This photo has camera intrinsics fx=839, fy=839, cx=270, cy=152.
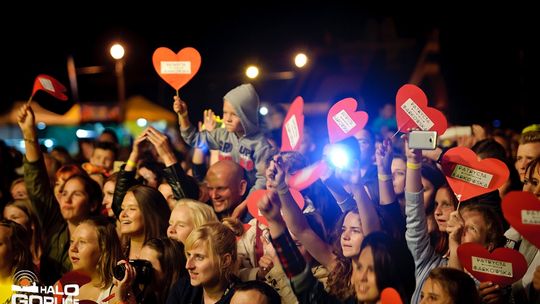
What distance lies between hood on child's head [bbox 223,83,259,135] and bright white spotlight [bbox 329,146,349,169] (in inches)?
46.5

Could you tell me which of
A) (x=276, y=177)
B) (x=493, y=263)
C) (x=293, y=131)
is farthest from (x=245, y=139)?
(x=493, y=263)

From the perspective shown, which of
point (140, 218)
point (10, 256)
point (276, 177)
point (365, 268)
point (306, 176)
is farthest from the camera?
point (10, 256)

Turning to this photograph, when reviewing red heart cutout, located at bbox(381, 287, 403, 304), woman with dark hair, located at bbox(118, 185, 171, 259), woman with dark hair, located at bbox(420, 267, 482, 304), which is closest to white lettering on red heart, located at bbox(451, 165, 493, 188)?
woman with dark hair, located at bbox(420, 267, 482, 304)

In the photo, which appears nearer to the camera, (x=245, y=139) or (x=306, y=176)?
(x=306, y=176)

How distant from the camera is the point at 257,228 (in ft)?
16.0

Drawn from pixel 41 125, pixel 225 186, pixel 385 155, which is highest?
pixel 385 155

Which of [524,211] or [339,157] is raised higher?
[339,157]

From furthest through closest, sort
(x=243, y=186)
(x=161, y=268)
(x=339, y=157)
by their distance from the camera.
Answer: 1. (x=243, y=186)
2. (x=161, y=268)
3. (x=339, y=157)

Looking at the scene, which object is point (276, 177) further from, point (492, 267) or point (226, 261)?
point (492, 267)

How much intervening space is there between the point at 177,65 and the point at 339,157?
5.78 feet

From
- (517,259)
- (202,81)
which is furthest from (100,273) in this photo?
(202,81)

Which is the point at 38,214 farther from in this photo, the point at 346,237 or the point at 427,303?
the point at 427,303

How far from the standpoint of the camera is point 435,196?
4707mm

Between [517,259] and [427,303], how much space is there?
457 mm
